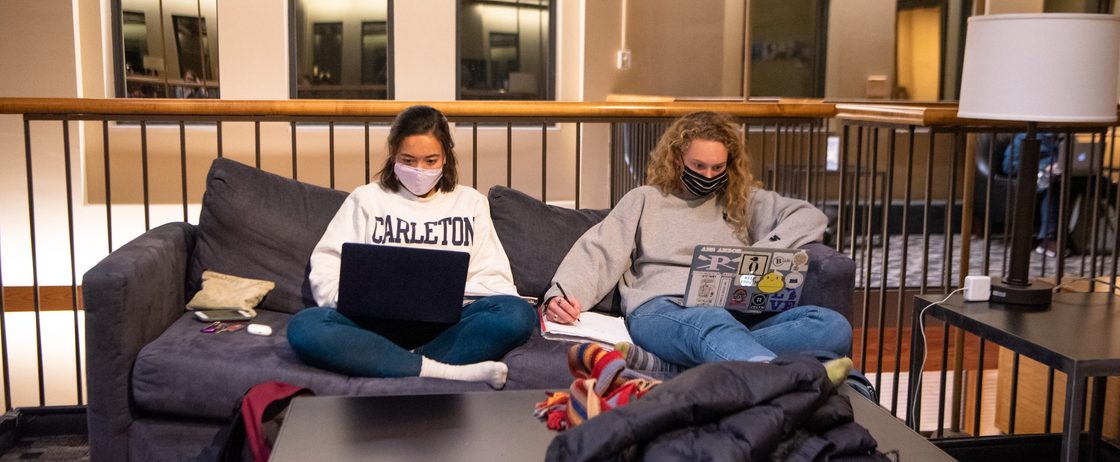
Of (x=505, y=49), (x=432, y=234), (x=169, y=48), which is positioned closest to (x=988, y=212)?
(x=432, y=234)

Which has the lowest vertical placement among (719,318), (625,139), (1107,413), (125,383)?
(1107,413)

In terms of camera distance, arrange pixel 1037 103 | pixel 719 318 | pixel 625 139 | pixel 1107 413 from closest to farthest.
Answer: pixel 1037 103 < pixel 719 318 < pixel 1107 413 < pixel 625 139

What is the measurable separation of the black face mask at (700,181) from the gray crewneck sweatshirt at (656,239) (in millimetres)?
72

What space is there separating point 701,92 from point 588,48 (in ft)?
3.35

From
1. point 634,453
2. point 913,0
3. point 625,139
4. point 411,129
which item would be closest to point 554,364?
point 411,129

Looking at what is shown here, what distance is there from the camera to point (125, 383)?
2.46m

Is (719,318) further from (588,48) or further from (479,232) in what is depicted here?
(588,48)

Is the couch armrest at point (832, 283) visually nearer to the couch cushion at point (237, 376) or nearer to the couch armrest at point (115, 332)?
the couch cushion at point (237, 376)

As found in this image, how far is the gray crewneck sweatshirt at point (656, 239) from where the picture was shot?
9.27 feet

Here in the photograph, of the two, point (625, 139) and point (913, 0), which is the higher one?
point (913, 0)

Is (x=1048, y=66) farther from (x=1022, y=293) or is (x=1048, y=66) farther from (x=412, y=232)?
(x=412, y=232)

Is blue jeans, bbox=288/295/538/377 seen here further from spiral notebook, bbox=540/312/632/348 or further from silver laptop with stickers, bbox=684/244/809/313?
silver laptop with stickers, bbox=684/244/809/313

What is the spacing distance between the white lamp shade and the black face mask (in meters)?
0.76

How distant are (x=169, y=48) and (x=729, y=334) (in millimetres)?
7103
